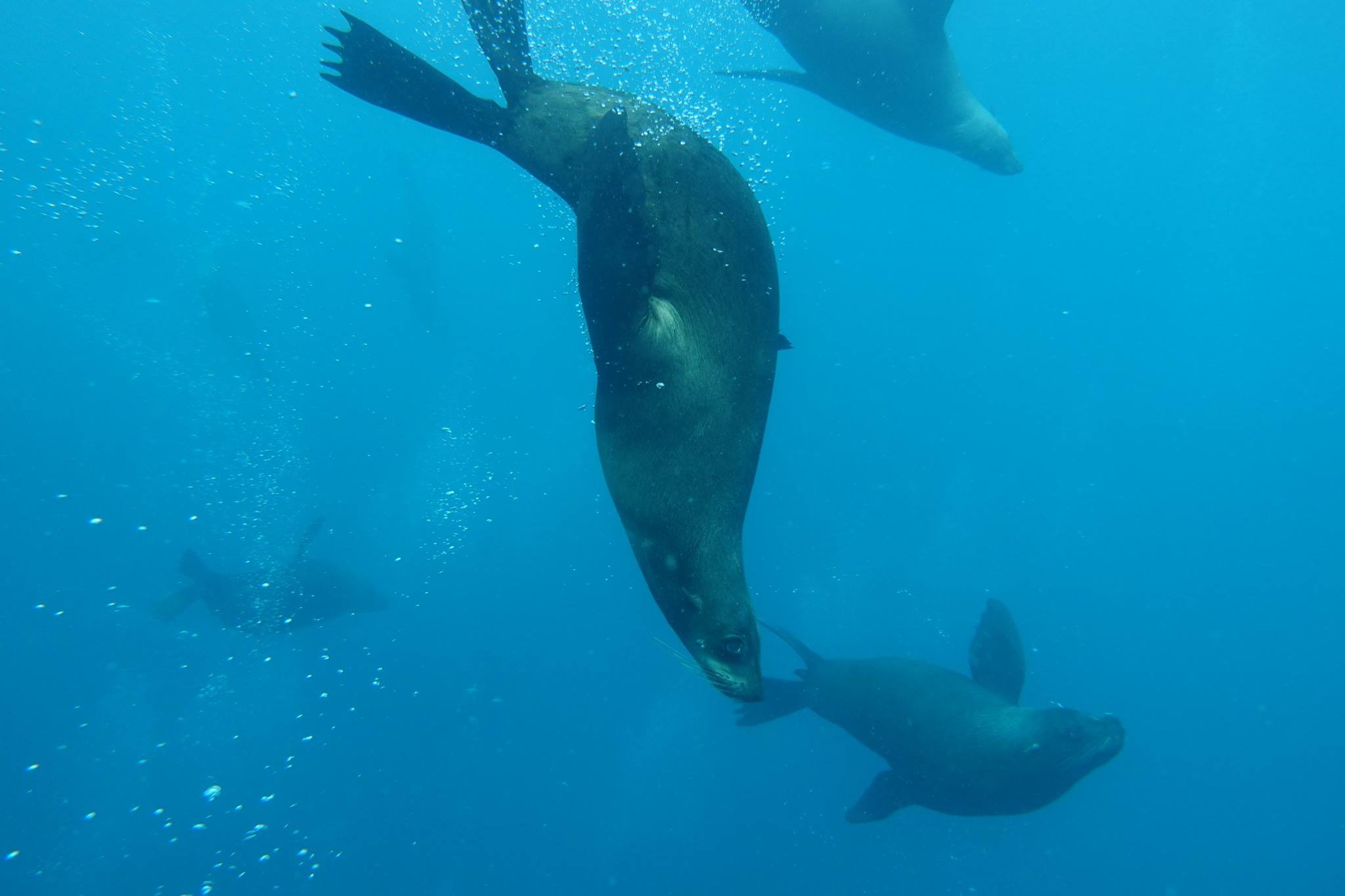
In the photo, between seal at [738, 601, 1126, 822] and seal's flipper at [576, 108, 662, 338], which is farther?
seal at [738, 601, 1126, 822]

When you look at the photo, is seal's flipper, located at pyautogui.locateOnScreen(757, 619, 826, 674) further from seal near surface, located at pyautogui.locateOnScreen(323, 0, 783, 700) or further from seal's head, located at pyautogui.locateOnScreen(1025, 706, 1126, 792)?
seal near surface, located at pyautogui.locateOnScreen(323, 0, 783, 700)

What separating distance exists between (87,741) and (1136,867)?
32086mm

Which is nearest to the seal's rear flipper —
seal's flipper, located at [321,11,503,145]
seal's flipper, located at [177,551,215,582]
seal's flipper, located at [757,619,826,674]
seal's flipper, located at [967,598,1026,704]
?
seal's flipper, located at [757,619,826,674]

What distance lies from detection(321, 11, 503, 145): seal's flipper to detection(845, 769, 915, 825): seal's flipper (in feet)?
24.9

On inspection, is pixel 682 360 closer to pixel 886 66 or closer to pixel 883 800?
pixel 886 66

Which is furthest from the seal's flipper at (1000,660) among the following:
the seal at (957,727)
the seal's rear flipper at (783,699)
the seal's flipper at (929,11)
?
the seal's flipper at (929,11)

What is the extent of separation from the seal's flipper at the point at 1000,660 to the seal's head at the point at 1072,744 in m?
1.47

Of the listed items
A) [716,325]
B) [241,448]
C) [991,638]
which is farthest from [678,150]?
[241,448]

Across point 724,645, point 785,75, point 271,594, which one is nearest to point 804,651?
point 785,75

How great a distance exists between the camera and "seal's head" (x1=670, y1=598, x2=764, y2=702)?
1.67 m

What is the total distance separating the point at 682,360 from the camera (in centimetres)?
178

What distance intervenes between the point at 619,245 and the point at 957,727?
7074 millimetres

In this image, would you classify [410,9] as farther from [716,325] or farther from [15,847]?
[716,325]

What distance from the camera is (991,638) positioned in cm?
852
